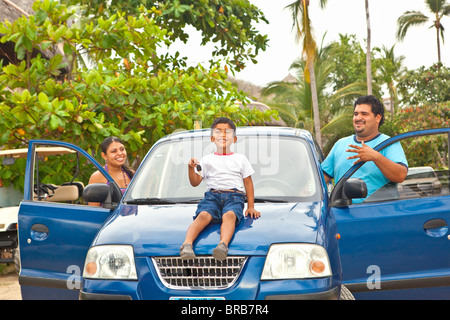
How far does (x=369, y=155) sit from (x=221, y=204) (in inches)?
45.4

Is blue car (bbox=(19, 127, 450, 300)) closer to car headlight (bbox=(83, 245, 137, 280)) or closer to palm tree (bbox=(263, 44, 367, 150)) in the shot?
car headlight (bbox=(83, 245, 137, 280))

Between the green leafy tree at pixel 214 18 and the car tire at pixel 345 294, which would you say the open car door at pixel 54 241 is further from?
the green leafy tree at pixel 214 18

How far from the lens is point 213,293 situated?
361cm

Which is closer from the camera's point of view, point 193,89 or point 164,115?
point 164,115

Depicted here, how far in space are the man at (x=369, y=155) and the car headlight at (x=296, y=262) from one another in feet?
3.57

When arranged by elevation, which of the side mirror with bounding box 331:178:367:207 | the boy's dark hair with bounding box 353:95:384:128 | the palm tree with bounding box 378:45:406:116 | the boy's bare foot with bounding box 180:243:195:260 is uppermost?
the palm tree with bounding box 378:45:406:116

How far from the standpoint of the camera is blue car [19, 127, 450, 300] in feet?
12.0

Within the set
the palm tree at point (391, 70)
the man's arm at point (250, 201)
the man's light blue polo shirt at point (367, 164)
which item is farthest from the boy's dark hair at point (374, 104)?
the palm tree at point (391, 70)

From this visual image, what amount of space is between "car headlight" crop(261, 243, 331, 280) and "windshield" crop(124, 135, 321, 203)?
28.5 inches

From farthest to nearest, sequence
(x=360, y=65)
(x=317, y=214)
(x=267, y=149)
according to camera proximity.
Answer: (x=360, y=65), (x=267, y=149), (x=317, y=214)

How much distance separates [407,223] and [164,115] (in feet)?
18.0

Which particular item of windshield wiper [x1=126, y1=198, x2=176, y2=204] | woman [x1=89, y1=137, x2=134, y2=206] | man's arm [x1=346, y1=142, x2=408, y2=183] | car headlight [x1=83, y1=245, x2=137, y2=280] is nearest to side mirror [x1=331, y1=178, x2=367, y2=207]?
man's arm [x1=346, y1=142, x2=408, y2=183]
